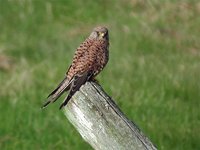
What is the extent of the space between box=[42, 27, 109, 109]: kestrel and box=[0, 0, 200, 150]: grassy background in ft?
7.40

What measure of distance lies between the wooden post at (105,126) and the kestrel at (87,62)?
53 centimetres

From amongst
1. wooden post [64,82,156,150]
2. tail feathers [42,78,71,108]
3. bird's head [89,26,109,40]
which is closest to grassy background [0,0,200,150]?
bird's head [89,26,109,40]

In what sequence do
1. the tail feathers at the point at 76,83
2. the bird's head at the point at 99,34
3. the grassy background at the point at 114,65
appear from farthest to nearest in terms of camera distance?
the grassy background at the point at 114,65 < the bird's head at the point at 99,34 < the tail feathers at the point at 76,83

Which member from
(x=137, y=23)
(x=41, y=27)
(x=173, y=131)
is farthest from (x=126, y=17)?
(x=173, y=131)

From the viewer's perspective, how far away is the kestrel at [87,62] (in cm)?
456

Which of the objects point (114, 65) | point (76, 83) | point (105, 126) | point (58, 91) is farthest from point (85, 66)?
point (114, 65)

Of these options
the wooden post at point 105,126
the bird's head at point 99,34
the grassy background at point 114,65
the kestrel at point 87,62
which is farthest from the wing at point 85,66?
the grassy background at point 114,65

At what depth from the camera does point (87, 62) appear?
4.70 m

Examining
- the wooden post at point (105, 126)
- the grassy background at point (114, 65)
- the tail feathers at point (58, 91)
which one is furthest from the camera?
the grassy background at point (114, 65)

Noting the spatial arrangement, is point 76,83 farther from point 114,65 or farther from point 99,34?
point 114,65

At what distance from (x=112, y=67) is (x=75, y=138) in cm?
251

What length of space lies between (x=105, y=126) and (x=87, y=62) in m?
0.96

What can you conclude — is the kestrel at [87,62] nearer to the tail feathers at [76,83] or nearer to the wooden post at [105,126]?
the tail feathers at [76,83]

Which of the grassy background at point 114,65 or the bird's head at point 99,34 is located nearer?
the bird's head at point 99,34
